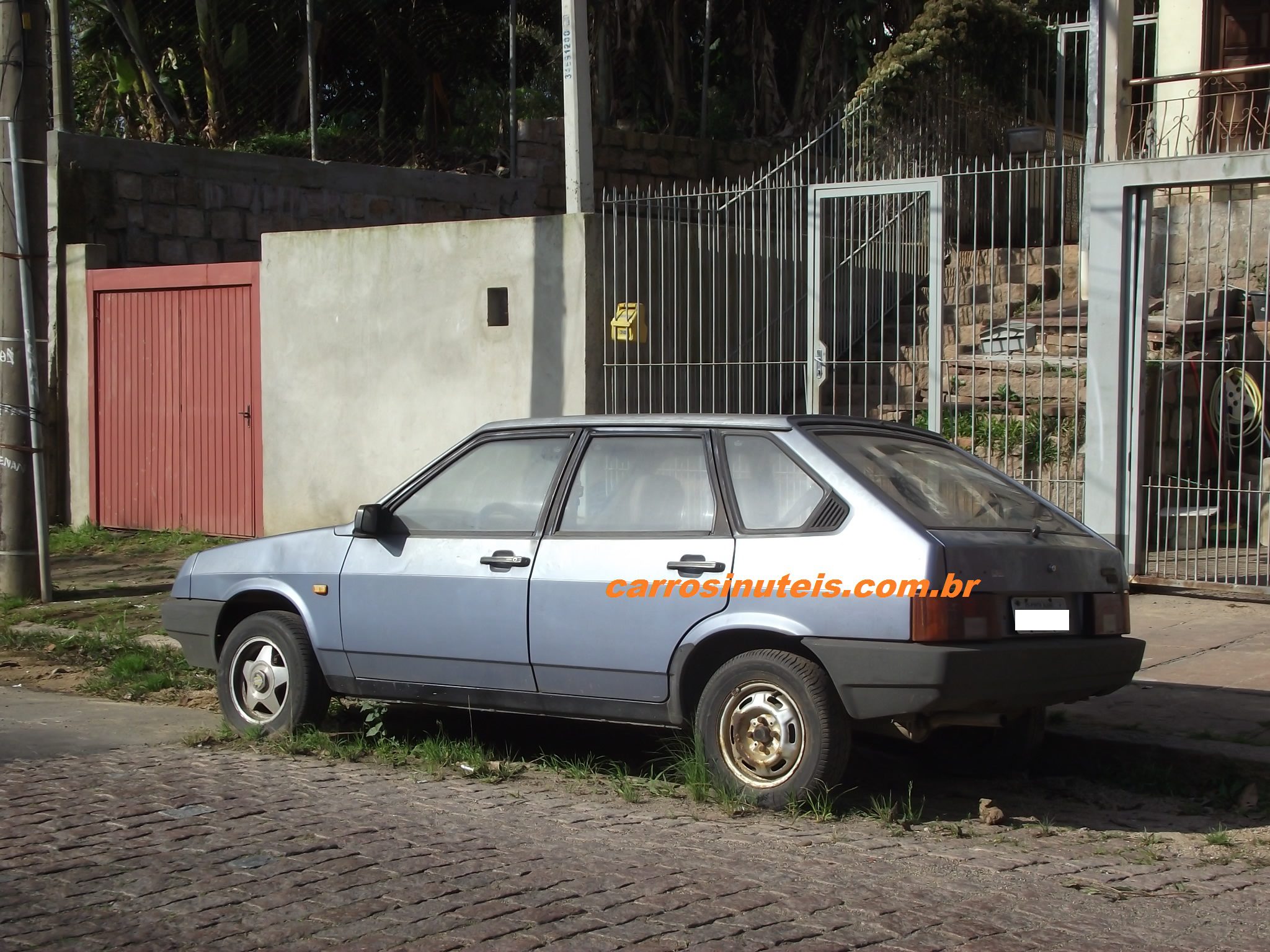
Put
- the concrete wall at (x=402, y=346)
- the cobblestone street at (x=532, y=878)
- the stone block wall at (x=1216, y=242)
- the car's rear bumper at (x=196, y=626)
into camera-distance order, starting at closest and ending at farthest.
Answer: the cobblestone street at (x=532, y=878) < the car's rear bumper at (x=196, y=626) < the concrete wall at (x=402, y=346) < the stone block wall at (x=1216, y=242)

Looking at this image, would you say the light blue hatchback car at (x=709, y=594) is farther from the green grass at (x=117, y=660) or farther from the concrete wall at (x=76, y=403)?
the concrete wall at (x=76, y=403)

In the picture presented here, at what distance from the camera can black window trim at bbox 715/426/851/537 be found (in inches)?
214

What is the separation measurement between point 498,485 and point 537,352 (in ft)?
18.6

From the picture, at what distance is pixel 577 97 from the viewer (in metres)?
11.4

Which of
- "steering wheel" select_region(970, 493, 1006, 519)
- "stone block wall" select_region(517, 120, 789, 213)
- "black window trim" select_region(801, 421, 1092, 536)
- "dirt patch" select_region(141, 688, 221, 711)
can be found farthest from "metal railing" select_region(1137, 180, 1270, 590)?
"stone block wall" select_region(517, 120, 789, 213)

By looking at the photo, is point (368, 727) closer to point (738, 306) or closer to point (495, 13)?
point (738, 306)

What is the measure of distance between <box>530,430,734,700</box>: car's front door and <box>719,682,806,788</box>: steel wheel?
1.00 feet

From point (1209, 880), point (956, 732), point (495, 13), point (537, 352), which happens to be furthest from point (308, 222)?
point (1209, 880)

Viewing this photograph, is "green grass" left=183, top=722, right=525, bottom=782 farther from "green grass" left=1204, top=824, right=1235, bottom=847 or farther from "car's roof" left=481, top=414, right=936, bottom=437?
"green grass" left=1204, top=824, right=1235, bottom=847

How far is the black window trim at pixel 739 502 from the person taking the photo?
5.45 m

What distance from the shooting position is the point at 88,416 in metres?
14.8

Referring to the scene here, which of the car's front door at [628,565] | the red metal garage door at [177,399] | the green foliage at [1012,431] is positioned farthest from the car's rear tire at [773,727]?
the red metal garage door at [177,399]

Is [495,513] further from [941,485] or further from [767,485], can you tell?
[941,485]

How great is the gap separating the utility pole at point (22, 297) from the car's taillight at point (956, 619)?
7.66 metres
